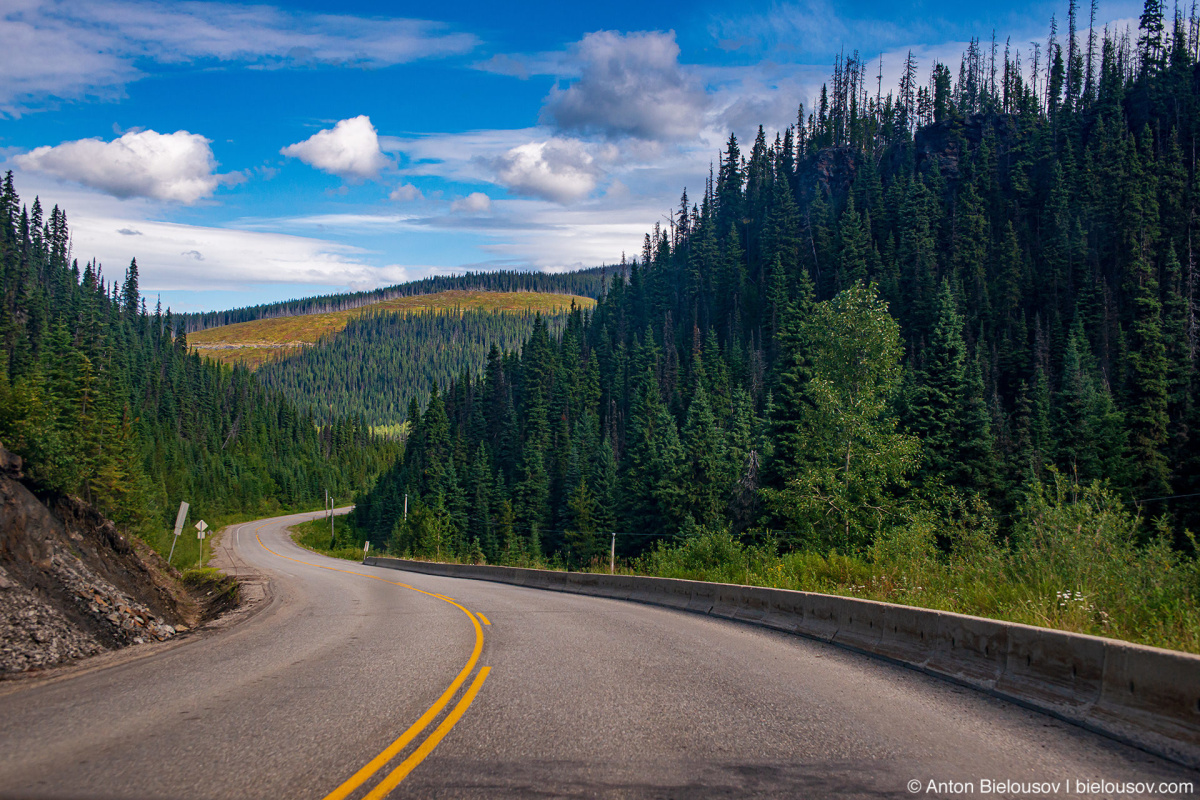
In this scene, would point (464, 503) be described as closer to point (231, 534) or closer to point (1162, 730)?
point (231, 534)

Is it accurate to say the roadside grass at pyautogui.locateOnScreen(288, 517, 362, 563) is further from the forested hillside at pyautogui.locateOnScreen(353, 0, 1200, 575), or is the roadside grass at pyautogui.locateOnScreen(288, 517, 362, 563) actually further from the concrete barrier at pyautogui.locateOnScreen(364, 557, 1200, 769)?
the concrete barrier at pyautogui.locateOnScreen(364, 557, 1200, 769)

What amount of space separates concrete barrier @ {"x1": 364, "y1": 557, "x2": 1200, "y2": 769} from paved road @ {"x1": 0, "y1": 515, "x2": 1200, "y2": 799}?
222 mm

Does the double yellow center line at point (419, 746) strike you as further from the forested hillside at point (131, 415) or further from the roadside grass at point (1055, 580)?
the forested hillside at point (131, 415)

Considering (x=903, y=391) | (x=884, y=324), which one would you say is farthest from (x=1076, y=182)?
(x=884, y=324)

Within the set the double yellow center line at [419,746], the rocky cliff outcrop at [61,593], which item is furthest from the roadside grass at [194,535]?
the double yellow center line at [419,746]

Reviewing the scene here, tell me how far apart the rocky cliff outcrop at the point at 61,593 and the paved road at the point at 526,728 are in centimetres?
244

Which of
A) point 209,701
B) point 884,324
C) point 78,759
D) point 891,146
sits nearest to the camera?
point 78,759

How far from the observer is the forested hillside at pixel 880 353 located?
3275cm

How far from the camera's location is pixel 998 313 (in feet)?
288

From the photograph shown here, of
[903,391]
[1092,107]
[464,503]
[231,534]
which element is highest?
[1092,107]

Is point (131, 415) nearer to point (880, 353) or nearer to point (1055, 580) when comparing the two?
point (880, 353)

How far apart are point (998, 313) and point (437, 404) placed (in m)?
73.7

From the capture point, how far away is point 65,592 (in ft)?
43.7

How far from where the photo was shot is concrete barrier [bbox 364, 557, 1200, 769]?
490 centimetres
